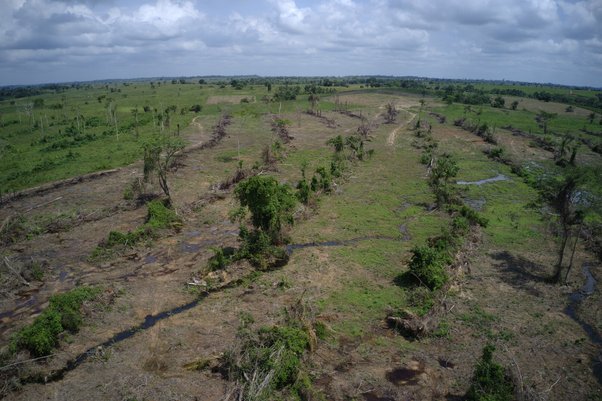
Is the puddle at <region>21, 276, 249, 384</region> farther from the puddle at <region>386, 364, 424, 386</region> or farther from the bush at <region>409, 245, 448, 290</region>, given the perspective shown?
the puddle at <region>386, 364, 424, 386</region>

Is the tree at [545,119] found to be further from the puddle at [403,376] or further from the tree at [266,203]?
the puddle at [403,376]

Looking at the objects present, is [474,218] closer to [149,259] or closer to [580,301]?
[580,301]

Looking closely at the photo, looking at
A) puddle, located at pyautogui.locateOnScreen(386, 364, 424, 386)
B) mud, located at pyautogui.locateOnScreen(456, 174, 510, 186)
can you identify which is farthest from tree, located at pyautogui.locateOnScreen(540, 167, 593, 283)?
mud, located at pyautogui.locateOnScreen(456, 174, 510, 186)

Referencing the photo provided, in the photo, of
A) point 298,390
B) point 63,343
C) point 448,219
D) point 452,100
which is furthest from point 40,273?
point 452,100

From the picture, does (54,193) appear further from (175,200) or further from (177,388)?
(177,388)

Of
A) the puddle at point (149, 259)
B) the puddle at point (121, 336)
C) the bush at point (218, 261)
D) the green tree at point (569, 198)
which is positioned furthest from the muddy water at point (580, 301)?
the puddle at point (149, 259)

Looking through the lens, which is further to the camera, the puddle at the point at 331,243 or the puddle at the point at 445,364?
the puddle at the point at 331,243
